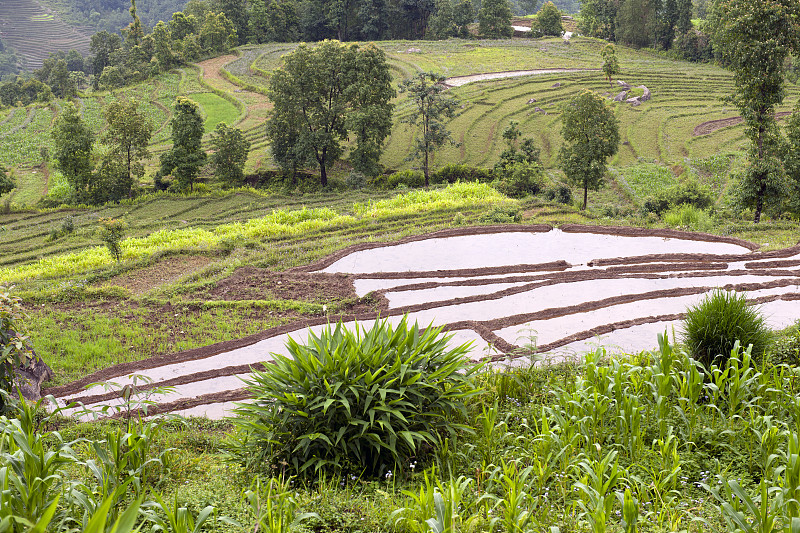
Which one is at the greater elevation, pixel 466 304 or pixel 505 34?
pixel 505 34

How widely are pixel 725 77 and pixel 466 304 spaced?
5026 cm

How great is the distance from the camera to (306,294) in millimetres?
12922

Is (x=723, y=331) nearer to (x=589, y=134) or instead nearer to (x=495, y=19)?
(x=589, y=134)

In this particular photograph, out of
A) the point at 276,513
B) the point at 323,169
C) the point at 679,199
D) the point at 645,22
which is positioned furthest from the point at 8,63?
the point at 276,513

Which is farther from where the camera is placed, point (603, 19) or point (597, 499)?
point (603, 19)

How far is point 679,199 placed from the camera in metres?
24.0

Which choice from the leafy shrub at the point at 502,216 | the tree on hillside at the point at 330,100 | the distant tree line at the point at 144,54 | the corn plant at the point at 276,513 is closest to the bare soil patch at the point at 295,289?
the leafy shrub at the point at 502,216

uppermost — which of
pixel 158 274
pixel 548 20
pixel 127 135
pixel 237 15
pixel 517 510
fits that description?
pixel 237 15

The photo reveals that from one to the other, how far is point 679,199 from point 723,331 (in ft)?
62.8

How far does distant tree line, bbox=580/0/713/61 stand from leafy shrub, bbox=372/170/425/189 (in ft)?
130

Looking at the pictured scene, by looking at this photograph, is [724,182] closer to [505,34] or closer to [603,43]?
[603,43]

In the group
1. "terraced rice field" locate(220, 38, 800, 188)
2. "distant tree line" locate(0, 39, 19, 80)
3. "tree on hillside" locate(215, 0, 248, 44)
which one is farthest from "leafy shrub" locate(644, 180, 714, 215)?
→ "distant tree line" locate(0, 39, 19, 80)

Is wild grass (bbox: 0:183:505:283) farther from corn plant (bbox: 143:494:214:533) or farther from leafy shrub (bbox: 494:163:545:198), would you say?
corn plant (bbox: 143:494:214:533)

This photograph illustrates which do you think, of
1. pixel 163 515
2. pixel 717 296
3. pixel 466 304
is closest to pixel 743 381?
pixel 717 296
